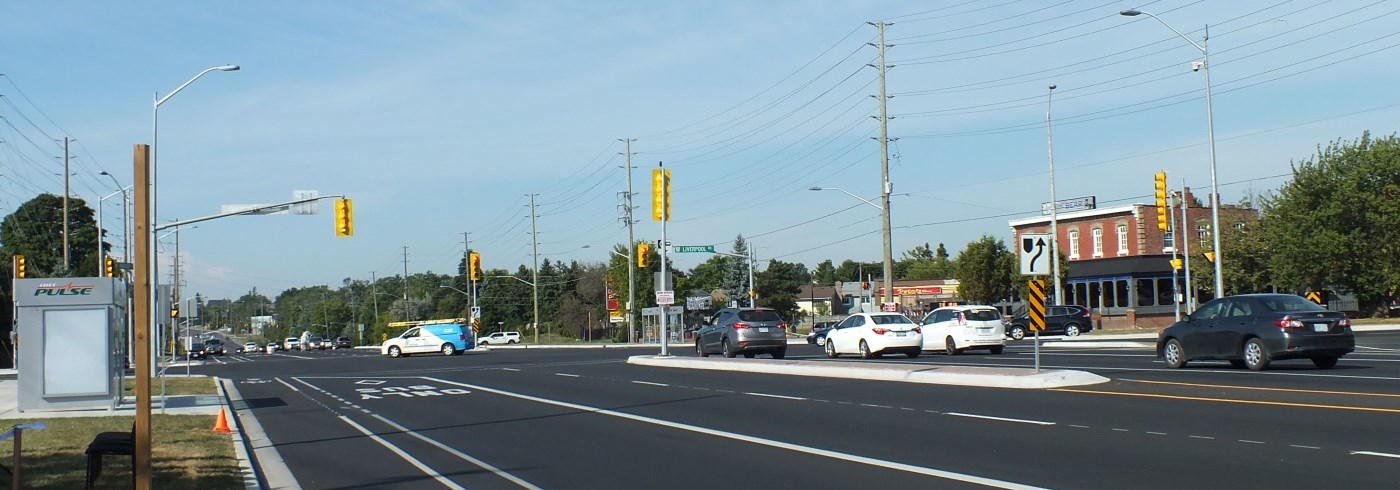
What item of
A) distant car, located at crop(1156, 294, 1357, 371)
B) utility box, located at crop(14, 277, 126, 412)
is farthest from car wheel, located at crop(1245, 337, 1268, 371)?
utility box, located at crop(14, 277, 126, 412)

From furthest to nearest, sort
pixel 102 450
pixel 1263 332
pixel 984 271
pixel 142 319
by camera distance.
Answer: pixel 984 271 < pixel 1263 332 < pixel 102 450 < pixel 142 319

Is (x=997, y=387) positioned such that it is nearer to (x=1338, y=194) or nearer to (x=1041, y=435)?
(x=1041, y=435)

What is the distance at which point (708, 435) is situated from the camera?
16.0 metres

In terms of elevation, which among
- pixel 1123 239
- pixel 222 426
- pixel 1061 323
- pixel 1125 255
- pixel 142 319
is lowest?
pixel 222 426

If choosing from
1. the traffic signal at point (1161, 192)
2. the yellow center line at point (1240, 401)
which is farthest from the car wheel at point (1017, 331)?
the yellow center line at point (1240, 401)

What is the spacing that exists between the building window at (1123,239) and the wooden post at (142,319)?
2976 inches

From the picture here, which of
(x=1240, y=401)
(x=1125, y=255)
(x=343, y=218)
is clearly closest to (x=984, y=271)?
(x=1125, y=255)

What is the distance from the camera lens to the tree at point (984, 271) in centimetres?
7275

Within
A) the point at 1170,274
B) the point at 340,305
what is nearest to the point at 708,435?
the point at 1170,274

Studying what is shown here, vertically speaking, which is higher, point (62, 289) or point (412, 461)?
point (62, 289)

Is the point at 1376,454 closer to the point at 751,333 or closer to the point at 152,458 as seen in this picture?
the point at 152,458

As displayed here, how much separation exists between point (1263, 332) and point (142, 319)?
64.0ft

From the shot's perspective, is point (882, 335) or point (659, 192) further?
point (659, 192)

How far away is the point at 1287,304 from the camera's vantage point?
21422mm
